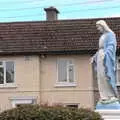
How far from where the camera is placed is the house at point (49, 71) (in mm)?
36156

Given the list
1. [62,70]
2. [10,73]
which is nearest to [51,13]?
[62,70]

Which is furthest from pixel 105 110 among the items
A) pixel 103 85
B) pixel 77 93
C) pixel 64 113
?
pixel 77 93

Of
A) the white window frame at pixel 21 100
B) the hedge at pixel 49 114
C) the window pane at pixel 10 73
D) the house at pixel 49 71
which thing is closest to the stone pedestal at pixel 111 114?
the hedge at pixel 49 114

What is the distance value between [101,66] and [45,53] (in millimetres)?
19772

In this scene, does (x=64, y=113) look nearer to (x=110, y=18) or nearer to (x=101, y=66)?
(x=101, y=66)

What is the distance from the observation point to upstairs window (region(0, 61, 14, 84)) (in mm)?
37094

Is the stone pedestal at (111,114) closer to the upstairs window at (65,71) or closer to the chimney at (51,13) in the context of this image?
the upstairs window at (65,71)

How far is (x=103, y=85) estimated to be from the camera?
1670 centimetres

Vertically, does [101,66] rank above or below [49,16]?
below

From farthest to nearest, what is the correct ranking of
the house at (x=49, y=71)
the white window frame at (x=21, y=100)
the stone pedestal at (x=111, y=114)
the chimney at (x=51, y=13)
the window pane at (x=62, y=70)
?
the chimney at (x=51, y=13), the window pane at (x=62, y=70), the white window frame at (x=21, y=100), the house at (x=49, y=71), the stone pedestal at (x=111, y=114)

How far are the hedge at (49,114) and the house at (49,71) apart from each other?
2114 cm

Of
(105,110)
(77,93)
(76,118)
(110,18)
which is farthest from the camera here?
(110,18)

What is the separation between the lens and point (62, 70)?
36781 millimetres

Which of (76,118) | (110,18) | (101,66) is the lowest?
(76,118)
